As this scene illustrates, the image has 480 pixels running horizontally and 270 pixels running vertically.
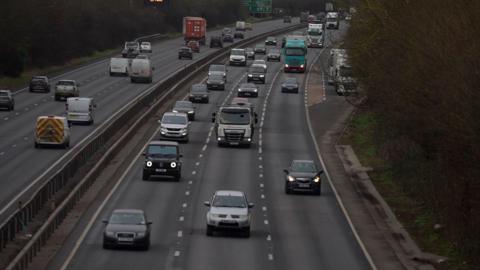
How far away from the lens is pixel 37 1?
13312 centimetres

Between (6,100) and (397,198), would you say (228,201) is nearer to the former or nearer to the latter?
(397,198)

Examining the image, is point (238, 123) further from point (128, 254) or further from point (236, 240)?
point (128, 254)

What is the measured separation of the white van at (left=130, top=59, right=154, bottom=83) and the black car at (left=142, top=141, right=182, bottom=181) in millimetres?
52981

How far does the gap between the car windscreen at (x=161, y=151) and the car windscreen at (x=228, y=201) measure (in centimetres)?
1430

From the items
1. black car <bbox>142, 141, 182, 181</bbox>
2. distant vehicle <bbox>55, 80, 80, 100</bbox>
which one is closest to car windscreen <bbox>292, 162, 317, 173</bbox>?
black car <bbox>142, 141, 182, 181</bbox>

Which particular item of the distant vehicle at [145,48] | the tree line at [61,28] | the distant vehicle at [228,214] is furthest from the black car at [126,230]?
the distant vehicle at [145,48]

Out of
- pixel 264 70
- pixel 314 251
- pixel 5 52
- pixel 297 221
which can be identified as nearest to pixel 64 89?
pixel 5 52

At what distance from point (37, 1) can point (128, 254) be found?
96.2 meters

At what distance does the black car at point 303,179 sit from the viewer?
186 ft

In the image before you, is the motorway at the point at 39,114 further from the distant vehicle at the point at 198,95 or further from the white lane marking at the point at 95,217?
the distant vehicle at the point at 198,95

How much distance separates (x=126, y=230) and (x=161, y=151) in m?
18.9

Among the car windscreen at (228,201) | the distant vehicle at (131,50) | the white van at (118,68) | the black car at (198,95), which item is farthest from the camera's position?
the distant vehicle at (131,50)

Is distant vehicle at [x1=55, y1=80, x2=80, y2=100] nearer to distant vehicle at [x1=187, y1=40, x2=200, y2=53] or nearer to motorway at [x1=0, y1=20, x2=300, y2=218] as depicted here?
motorway at [x1=0, y1=20, x2=300, y2=218]

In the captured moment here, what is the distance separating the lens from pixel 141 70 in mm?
111562
